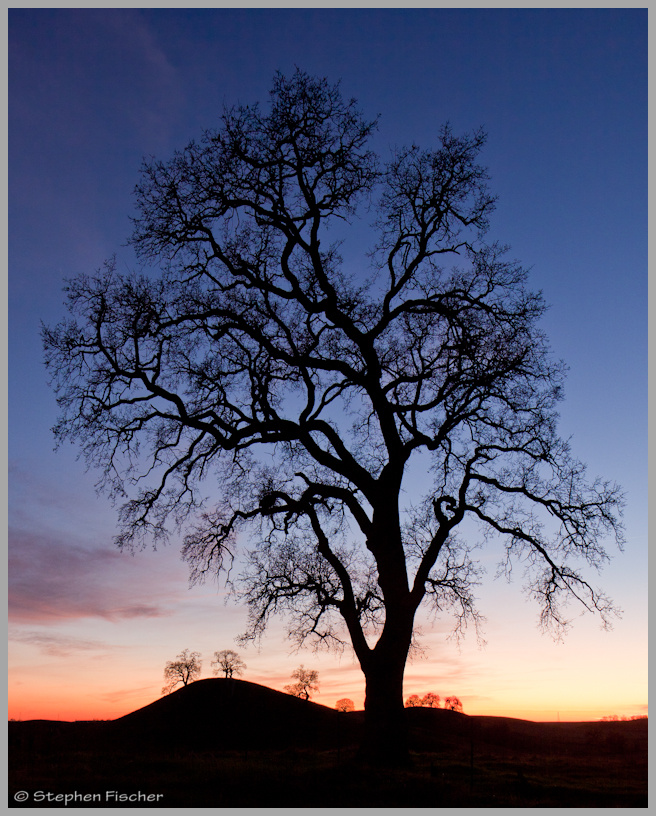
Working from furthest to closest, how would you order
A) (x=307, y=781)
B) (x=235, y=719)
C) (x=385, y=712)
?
(x=235, y=719) → (x=385, y=712) → (x=307, y=781)

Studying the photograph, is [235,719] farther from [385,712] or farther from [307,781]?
[307,781]

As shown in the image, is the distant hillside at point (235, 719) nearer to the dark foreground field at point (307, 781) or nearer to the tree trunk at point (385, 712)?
the dark foreground field at point (307, 781)

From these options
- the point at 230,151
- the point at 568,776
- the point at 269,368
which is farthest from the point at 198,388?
the point at 568,776

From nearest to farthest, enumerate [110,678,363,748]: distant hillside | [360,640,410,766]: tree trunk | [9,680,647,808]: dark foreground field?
1. [9,680,647,808]: dark foreground field
2. [360,640,410,766]: tree trunk
3. [110,678,363,748]: distant hillside

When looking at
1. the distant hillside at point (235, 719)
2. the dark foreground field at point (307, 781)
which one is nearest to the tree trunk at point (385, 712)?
the dark foreground field at point (307, 781)

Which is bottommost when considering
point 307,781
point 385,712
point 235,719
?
point 235,719

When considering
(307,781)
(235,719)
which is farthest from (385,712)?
(235,719)

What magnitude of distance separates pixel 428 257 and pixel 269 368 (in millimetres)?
5391

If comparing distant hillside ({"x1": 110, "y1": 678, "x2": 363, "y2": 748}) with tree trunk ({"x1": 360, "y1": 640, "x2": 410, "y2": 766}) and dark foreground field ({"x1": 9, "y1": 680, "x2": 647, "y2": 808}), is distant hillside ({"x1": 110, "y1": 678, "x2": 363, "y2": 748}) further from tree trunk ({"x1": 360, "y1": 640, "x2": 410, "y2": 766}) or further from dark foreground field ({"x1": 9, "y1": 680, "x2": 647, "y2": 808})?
tree trunk ({"x1": 360, "y1": 640, "x2": 410, "y2": 766})

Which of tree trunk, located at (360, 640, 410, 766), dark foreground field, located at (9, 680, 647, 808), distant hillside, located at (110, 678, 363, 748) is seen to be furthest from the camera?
distant hillside, located at (110, 678, 363, 748)

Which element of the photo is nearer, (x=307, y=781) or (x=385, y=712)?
(x=307, y=781)

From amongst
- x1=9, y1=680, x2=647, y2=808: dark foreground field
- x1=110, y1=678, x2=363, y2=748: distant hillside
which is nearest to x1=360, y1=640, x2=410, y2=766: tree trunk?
x1=9, y1=680, x2=647, y2=808: dark foreground field

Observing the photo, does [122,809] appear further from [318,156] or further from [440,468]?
[318,156]

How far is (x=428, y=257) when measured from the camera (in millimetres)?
18219
